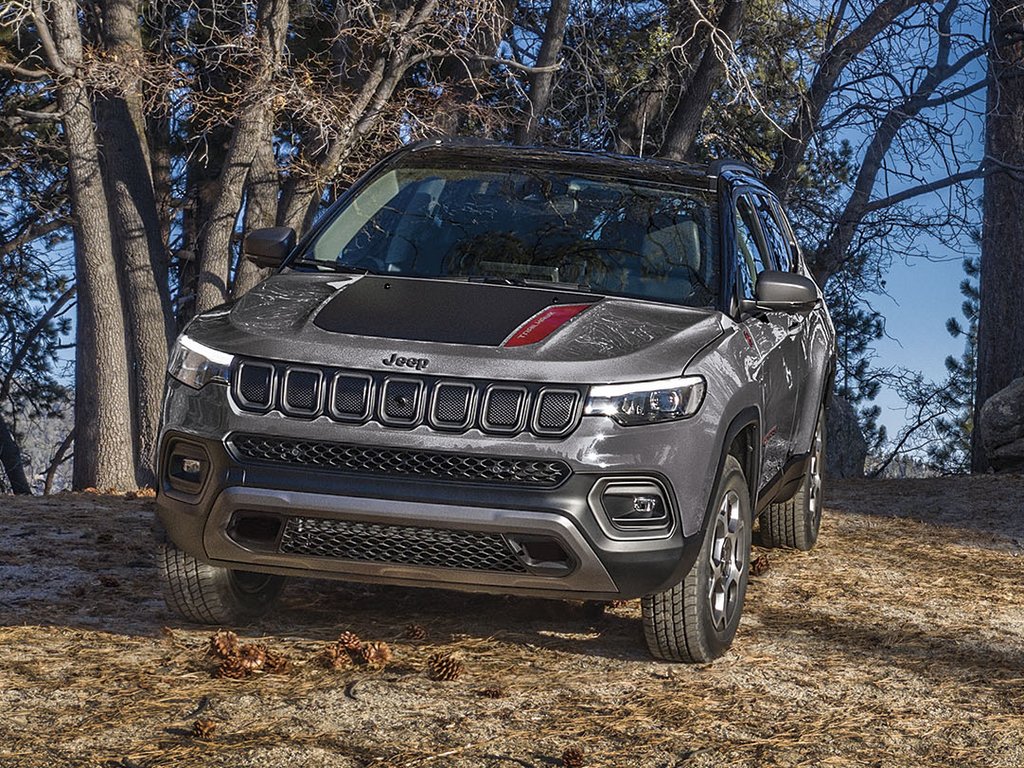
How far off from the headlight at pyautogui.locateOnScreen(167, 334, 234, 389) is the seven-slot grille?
8.4 inches

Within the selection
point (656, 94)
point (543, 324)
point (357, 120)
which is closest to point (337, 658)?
point (543, 324)

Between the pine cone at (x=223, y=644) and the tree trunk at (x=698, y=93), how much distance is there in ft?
31.2

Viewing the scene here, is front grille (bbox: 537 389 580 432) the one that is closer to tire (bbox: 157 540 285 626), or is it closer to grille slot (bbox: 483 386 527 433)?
grille slot (bbox: 483 386 527 433)

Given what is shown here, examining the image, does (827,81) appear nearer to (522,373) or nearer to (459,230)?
(459,230)

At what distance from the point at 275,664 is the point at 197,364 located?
115cm

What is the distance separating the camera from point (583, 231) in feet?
20.5

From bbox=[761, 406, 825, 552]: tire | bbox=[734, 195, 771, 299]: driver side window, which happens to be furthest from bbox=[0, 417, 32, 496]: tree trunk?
bbox=[734, 195, 771, 299]: driver side window

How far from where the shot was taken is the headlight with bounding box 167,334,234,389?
5227mm

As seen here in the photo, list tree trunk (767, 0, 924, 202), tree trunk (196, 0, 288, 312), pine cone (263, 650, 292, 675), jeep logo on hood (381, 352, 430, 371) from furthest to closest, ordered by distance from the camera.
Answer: tree trunk (767, 0, 924, 202)
tree trunk (196, 0, 288, 312)
pine cone (263, 650, 292, 675)
jeep logo on hood (381, 352, 430, 371)

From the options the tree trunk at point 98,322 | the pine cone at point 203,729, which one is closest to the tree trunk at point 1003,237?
the tree trunk at point 98,322

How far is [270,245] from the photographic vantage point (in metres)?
6.22

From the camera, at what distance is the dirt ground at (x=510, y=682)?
14.8ft

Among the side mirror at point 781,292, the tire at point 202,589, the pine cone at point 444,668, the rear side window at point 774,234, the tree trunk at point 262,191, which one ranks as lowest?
the pine cone at point 444,668

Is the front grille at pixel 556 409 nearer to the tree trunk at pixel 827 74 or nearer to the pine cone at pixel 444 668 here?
the pine cone at pixel 444 668
